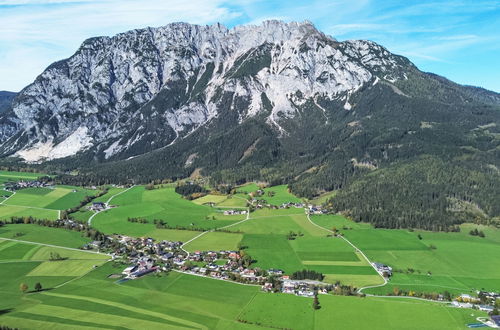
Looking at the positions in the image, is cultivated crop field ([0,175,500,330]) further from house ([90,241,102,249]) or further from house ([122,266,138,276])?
house ([90,241,102,249])

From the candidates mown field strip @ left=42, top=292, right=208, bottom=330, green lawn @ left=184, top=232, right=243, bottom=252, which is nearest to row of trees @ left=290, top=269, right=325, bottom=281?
green lawn @ left=184, top=232, right=243, bottom=252

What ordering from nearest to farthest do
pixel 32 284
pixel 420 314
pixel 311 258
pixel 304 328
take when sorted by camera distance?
pixel 304 328
pixel 420 314
pixel 32 284
pixel 311 258

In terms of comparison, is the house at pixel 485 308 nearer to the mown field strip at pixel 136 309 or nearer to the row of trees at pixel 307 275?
the row of trees at pixel 307 275

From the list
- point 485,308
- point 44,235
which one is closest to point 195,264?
point 44,235

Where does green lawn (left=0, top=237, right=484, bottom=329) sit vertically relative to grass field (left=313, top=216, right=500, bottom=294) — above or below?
below

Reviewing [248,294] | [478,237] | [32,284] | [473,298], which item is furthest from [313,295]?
[478,237]

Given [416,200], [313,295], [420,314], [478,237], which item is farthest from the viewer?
[416,200]

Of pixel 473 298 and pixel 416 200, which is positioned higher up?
pixel 416 200

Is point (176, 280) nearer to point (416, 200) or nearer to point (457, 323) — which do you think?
point (457, 323)
